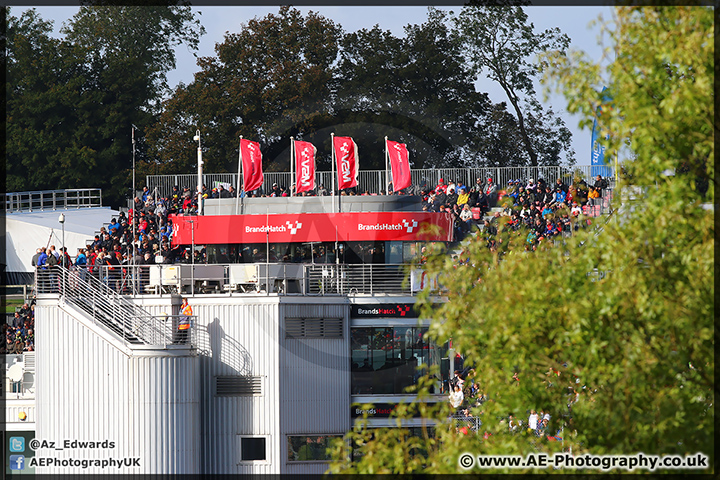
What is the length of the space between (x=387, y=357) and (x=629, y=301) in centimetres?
2420

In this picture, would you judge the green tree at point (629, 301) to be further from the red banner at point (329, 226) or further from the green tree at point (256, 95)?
the green tree at point (256, 95)

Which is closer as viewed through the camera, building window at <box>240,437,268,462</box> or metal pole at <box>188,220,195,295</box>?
building window at <box>240,437,268,462</box>

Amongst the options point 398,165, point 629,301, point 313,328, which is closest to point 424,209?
point 398,165

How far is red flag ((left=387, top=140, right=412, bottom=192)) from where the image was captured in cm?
4459

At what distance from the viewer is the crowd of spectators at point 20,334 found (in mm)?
41750

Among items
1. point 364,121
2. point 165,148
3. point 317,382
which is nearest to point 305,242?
point 317,382

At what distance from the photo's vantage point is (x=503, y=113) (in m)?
71.2

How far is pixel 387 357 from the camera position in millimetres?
37438

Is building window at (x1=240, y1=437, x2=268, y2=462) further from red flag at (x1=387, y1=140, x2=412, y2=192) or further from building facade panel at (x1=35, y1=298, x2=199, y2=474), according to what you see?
red flag at (x1=387, y1=140, x2=412, y2=192)

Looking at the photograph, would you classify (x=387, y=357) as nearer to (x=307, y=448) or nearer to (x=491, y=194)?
(x=307, y=448)

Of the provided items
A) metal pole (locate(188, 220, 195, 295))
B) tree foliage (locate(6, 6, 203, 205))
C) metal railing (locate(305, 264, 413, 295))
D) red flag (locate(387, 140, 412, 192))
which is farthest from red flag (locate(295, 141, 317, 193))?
tree foliage (locate(6, 6, 203, 205))

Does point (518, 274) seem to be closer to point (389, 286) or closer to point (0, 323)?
point (389, 286)

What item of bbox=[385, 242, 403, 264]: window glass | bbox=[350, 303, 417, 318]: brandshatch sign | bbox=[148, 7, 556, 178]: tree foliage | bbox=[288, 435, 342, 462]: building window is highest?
bbox=[148, 7, 556, 178]: tree foliage

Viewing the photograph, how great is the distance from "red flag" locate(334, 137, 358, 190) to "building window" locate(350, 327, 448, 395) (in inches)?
344
